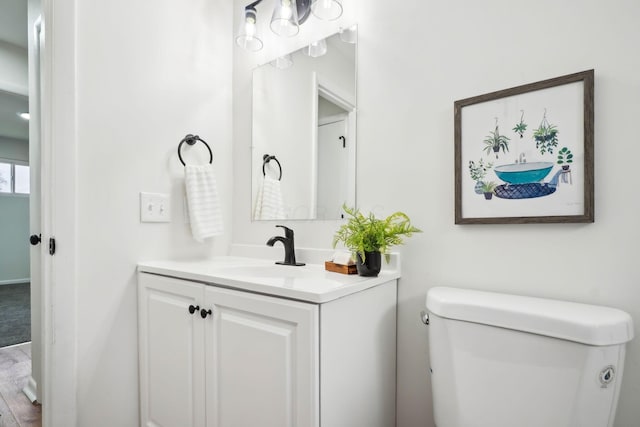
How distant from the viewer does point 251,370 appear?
0.91 meters

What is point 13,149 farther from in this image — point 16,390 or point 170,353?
point 170,353

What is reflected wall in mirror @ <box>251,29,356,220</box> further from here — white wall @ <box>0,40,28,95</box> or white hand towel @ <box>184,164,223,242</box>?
white wall @ <box>0,40,28,95</box>

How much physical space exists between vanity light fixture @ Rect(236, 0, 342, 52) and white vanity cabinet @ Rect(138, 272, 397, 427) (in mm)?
1119

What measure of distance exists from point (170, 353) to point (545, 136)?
1442 millimetres

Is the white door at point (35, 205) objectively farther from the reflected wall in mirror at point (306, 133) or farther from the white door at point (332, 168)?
the white door at point (332, 168)

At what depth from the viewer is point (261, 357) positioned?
2.90 ft

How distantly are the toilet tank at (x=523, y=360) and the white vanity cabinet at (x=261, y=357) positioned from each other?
0.22 meters

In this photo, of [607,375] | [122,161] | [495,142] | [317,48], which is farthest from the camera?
[317,48]

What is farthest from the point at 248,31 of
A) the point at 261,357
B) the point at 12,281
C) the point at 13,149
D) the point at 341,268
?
the point at 12,281

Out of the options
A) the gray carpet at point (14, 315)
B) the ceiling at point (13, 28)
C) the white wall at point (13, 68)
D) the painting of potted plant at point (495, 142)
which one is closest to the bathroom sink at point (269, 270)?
the painting of potted plant at point (495, 142)

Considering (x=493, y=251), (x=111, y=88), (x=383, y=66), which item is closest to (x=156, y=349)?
(x=111, y=88)

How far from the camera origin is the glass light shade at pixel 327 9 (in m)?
1.29

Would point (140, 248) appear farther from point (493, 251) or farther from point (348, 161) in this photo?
point (493, 251)

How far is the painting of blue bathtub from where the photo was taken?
923mm
